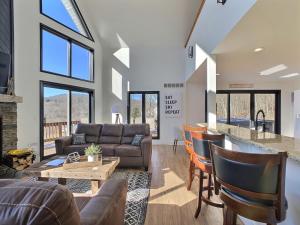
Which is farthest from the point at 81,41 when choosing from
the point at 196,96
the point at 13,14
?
the point at 196,96

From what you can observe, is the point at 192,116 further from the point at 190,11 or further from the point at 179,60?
the point at 190,11

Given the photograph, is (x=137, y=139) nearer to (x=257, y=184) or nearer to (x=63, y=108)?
(x=63, y=108)

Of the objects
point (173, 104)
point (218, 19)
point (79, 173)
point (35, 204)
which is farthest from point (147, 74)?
point (35, 204)

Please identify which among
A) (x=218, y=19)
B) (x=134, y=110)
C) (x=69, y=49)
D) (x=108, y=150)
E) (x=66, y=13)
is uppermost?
(x=66, y=13)

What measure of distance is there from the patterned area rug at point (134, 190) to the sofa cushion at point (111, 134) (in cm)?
90

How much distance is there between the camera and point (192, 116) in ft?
24.6

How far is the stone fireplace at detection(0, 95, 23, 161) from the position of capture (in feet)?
12.4

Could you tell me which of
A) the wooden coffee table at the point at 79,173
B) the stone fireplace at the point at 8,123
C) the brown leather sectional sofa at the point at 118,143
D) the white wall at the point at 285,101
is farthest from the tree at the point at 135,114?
the wooden coffee table at the point at 79,173

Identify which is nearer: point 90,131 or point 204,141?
point 204,141

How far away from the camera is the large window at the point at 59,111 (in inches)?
198

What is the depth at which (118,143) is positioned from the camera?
15.8ft

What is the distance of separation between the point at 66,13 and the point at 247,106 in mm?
6735

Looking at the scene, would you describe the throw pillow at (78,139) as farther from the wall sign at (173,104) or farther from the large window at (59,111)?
the wall sign at (173,104)

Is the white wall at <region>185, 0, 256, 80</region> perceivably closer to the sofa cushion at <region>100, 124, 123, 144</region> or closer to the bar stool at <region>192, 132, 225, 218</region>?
the bar stool at <region>192, 132, 225, 218</region>
